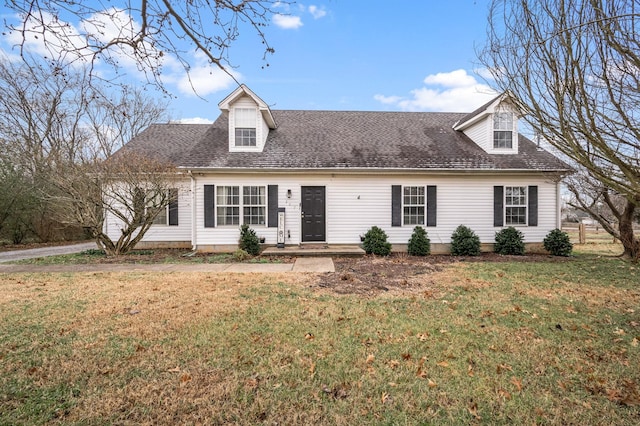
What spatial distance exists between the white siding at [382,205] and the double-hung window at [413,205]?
0.25 m

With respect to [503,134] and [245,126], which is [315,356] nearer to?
[245,126]

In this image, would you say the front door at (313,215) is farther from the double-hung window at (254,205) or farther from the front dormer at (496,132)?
the front dormer at (496,132)

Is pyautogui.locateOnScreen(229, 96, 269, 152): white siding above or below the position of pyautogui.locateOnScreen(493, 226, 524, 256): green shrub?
above

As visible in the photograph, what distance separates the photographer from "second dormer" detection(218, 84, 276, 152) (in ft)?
39.7

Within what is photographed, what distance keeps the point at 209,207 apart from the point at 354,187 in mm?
5691

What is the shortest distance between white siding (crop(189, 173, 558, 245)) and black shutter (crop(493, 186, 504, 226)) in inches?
5.6

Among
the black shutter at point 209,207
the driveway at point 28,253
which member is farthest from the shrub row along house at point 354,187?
the driveway at point 28,253

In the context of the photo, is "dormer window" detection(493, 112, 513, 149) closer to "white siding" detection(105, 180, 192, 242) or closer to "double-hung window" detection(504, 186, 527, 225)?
"double-hung window" detection(504, 186, 527, 225)

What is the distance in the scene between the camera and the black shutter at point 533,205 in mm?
12180

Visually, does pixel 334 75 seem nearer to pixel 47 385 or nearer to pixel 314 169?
pixel 314 169

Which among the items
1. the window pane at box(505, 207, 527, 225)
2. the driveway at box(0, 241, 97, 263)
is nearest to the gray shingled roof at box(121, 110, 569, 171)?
the window pane at box(505, 207, 527, 225)

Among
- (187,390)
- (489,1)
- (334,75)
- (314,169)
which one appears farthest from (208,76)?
(334,75)

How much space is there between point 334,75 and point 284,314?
10.2m

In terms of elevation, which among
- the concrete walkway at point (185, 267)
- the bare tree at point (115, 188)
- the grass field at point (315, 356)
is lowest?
the grass field at point (315, 356)
